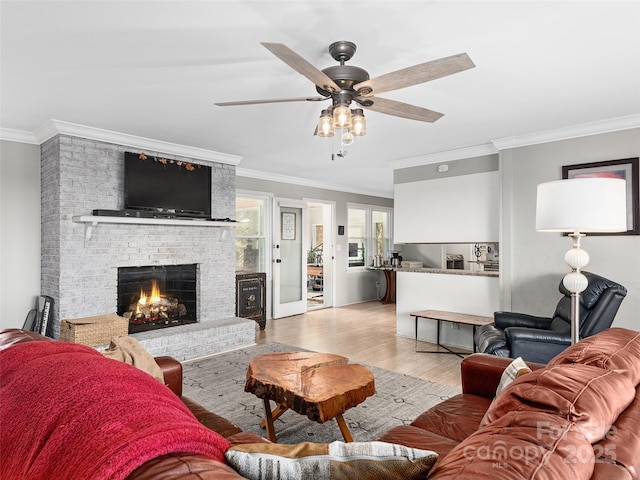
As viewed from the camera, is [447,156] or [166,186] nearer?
[166,186]

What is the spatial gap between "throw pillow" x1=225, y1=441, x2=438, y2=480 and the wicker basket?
133 inches

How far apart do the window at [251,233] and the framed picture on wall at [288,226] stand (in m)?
0.40

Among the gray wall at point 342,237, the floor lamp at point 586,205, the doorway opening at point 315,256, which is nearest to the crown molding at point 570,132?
the floor lamp at point 586,205

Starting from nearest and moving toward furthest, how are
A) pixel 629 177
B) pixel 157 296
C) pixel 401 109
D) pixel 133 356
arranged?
pixel 133 356 → pixel 401 109 → pixel 629 177 → pixel 157 296

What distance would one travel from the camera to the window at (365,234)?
8234 millimetres

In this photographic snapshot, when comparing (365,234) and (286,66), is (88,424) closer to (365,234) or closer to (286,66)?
(286,66)

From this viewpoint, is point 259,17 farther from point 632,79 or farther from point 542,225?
point 632,79

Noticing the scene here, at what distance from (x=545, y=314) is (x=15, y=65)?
4.91 m

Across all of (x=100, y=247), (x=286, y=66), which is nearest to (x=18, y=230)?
(x=100, y=247)

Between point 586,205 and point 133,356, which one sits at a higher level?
point 586,205

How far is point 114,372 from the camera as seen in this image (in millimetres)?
1037

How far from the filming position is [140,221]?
13.4 ft

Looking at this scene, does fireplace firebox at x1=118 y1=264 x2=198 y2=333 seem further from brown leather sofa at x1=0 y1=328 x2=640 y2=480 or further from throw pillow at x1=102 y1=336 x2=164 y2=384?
brown leather sofa at x1=0 y1=328 x2=640 y2=480

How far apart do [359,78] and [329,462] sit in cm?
190
